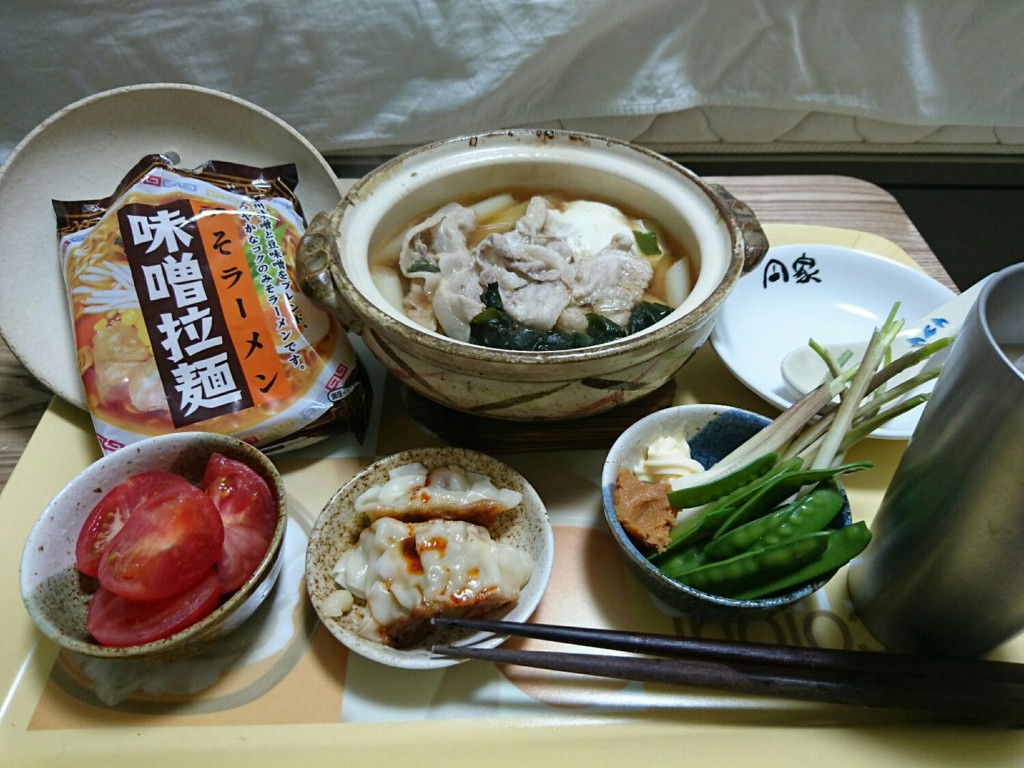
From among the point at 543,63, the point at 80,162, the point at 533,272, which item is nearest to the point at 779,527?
the point at 533,272

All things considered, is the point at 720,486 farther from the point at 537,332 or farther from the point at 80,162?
the point at 80,162

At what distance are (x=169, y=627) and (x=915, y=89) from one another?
8.28 feet

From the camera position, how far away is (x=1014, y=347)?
77 centimetres

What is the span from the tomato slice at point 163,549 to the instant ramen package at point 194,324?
0.25m

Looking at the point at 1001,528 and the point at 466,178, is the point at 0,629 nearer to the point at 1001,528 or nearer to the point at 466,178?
the point at 466,178

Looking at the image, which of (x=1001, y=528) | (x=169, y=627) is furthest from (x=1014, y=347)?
(x=169, y=627)

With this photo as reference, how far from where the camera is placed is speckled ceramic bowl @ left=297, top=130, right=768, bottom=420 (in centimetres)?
99

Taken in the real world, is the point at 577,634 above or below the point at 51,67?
below

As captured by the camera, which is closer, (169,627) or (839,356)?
(169,627)

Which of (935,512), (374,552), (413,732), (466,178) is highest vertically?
(466,178)

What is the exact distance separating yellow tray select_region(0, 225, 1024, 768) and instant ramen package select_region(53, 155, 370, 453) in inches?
10.8

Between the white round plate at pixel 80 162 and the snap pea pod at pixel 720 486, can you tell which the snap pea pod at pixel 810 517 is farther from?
the white round plate at pixel 80 162

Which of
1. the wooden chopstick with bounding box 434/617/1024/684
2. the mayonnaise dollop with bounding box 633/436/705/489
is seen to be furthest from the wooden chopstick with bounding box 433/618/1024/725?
the mayonnaise dollop with bounding box 633/436/705/489

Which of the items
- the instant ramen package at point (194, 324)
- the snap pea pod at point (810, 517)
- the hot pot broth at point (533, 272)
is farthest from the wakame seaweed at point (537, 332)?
the snap pea pod at point (810, 517)
